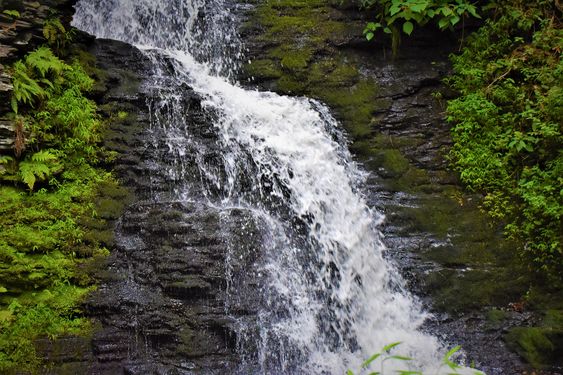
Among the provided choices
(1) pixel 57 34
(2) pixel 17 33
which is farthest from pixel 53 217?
(1) pixel 57 34

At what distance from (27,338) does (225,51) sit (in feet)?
17.8

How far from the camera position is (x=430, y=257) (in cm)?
584

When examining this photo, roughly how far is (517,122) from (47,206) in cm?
625

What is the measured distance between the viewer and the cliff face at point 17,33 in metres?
5.31

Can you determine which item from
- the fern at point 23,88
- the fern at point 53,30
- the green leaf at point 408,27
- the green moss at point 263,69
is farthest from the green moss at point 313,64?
the fern at point 23,88

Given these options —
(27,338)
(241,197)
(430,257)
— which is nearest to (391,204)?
(430,257)

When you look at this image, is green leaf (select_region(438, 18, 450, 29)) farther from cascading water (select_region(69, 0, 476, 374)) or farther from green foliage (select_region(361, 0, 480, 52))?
cascading water (select_region(69, 0, 476, 374))

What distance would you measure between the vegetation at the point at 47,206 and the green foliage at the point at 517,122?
16.4ft

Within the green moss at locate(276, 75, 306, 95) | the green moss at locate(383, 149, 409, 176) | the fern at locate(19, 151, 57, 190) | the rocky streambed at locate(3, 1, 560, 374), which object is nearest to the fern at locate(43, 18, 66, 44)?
the rocky streambed at locate(3, 1, 560, 374)

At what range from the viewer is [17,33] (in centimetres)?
594

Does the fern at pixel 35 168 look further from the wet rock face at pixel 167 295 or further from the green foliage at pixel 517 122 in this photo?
the green foliage at pixel 517 122

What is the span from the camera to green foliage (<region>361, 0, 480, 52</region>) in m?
7.11

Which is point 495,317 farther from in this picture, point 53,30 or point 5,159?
point 53,30

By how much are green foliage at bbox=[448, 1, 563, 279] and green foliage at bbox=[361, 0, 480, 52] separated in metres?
0.62
